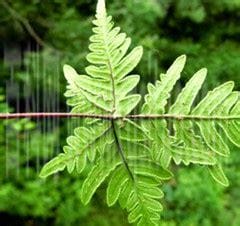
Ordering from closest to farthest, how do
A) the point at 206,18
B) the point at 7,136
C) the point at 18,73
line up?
the point at 7,136
the point at 18,73
the point at 206,18

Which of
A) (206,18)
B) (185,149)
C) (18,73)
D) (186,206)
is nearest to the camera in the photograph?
(185,149)

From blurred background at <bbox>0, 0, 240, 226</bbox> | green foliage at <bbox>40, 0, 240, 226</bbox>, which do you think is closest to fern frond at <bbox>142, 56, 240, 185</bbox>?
green foliage at <bbox>40, 0, 240, 226</bbox>

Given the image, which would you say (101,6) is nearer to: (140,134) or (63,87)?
(140,134)

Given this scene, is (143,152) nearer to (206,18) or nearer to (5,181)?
(5,181)

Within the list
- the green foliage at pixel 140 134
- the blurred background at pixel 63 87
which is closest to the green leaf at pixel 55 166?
the green foliage at pixel 140 134

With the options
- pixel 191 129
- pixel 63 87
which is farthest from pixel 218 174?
pixel 63 87

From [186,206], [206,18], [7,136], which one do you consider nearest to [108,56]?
[7,136]
